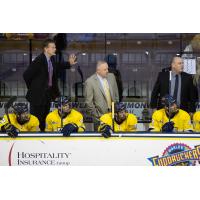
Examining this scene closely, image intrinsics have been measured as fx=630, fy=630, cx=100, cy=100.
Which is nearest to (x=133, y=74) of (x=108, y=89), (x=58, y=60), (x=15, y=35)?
(x=108, y=89)

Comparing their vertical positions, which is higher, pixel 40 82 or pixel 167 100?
pixel 40 82

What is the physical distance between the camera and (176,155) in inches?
377

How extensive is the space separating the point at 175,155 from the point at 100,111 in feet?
5.25

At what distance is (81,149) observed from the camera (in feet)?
31.6

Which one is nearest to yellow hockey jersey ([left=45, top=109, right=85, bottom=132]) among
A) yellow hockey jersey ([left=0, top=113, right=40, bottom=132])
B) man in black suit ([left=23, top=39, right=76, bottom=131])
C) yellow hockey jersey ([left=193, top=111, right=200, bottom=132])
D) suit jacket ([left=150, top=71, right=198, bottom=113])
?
yellow hockey jersey ([left=0, top=113, right=40, bottom=132])

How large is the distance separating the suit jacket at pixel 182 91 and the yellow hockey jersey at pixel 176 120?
0.42m

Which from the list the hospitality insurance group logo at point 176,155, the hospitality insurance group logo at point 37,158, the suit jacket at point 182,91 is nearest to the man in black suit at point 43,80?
the hospitality insurance group logo at point 37,158

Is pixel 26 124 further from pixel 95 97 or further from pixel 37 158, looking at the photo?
pixel 95 97

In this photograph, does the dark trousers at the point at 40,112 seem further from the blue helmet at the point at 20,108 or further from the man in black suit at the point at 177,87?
the man in black suit at the point at 177,87

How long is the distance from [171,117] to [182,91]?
608mm

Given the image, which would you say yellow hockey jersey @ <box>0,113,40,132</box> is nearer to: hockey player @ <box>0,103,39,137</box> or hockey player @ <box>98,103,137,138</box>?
hockey player @ <box>0,103,39,137</box>

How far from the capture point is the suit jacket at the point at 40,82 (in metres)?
10.4

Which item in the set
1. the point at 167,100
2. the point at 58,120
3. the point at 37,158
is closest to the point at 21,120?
the point at 58,120

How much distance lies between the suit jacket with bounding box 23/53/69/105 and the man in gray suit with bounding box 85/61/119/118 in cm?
52
